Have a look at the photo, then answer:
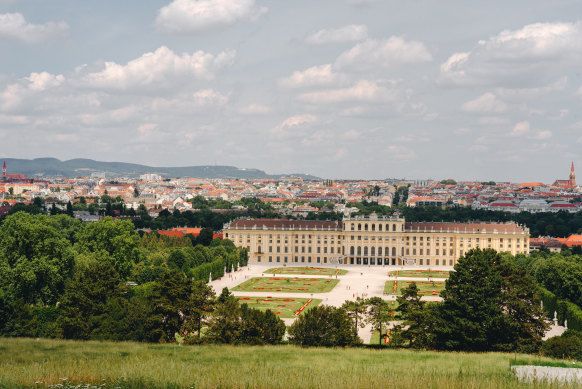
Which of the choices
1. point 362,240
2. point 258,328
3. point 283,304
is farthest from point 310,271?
point 258,328

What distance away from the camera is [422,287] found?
8200 cm

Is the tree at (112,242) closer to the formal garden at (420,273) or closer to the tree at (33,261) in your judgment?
the tree at (33,261)

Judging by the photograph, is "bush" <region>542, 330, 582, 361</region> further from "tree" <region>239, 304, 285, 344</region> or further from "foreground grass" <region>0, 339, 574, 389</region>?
"tree" <region>239, 304, 285, 344</region>

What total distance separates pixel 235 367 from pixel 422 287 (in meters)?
62.1

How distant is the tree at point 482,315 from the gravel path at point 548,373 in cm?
1273

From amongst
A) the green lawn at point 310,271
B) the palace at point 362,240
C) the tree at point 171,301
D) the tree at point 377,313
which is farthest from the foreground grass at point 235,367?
the palace at point 362,240

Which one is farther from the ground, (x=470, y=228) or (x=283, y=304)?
(x=470, y=228)

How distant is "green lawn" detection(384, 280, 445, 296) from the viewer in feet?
247

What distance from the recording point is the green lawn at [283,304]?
Answer: 198 feet

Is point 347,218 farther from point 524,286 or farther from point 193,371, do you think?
point 193,371

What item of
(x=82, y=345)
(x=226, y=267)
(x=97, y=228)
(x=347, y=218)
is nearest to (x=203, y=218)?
(x=347, y=218)

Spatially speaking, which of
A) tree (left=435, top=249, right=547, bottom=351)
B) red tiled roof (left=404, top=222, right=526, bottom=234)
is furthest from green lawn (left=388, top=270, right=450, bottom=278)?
tree (left=435, top=249, right=547, bottom=351)

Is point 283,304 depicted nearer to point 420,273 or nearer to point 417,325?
point 417,325

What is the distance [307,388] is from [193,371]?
178 inches
